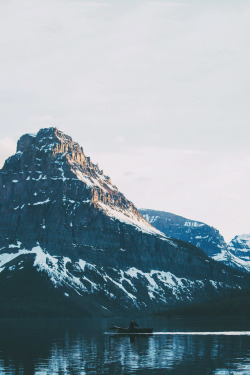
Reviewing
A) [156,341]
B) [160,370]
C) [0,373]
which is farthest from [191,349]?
[0,373]

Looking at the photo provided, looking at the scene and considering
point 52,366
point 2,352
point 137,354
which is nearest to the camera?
point 52,366

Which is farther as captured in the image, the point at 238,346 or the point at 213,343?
the point at 213,343

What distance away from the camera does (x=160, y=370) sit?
105m

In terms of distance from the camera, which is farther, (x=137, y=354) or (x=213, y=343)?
(x=213, y=343)

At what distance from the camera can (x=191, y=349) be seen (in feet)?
468

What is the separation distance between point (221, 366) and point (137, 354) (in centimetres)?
2922

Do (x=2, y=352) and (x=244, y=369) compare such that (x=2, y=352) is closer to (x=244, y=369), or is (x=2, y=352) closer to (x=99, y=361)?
(x=99, y=361)

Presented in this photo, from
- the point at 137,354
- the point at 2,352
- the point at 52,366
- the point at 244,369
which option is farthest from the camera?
the point at 2,352

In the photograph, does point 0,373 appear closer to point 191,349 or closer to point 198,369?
point 198,369

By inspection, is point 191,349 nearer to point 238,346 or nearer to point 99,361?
point 238,346

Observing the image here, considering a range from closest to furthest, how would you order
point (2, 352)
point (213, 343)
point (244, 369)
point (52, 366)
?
point (244, 369)
point (52, 366)
point (2, 352)
point (213, 343)

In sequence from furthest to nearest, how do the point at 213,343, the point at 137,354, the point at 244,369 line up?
1. the point at 213,343
2. the point at 137,354
3. the point at 244,369

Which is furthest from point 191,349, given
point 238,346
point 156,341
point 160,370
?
point 160,370

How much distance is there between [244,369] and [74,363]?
35.6 meters
